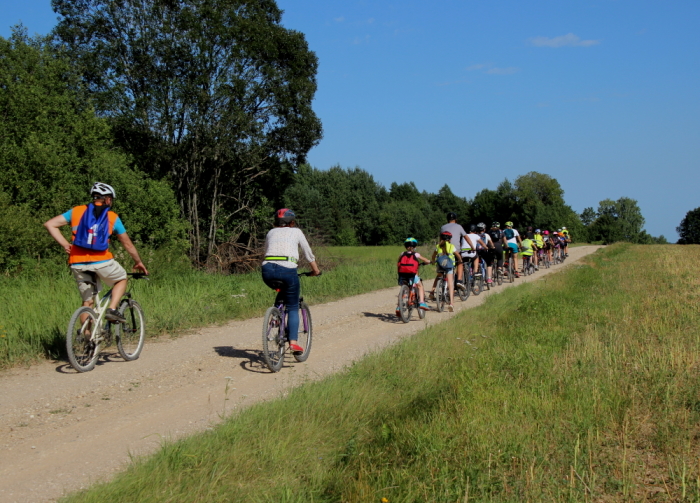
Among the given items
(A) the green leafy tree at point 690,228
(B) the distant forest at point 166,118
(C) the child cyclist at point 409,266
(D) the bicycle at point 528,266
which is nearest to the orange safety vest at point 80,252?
(C) the child cyclist at point 409,266

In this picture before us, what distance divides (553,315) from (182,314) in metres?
6.51

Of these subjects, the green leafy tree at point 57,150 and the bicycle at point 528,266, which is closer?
the green leafy tree at point 57,150

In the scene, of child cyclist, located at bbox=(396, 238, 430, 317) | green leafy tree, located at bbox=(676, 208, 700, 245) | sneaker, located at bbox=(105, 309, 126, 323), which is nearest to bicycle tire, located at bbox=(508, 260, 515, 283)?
child cyclist, located at bbox=(396, 238, 430, 317)

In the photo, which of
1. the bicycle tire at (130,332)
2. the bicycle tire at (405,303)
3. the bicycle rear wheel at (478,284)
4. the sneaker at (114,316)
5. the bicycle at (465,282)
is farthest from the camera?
the bicycle rear wheel at (478,284)

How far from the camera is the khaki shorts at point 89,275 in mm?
7379

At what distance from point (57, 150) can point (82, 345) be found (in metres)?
19.5

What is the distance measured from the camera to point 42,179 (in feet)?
76.2

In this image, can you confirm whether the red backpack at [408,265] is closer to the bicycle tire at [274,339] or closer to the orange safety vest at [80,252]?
the bicycle tire at [274,339]

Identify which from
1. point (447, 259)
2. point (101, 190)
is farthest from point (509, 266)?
point (101, 190)

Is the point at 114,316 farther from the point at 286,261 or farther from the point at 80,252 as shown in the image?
the point at 286,261

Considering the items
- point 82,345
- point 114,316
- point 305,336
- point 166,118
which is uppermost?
point 166,118

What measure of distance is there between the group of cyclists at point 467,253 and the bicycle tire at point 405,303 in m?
0.11

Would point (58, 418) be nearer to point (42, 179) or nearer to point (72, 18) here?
point (42, 179)

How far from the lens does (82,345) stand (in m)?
7.21
